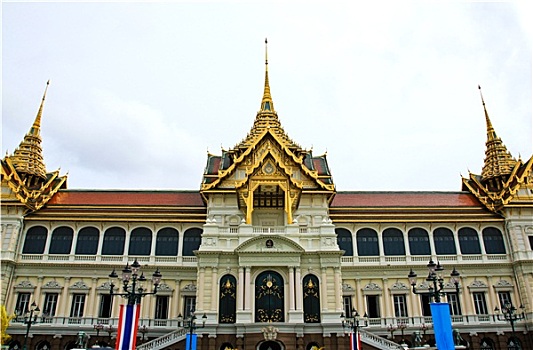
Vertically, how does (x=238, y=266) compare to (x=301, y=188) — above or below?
below

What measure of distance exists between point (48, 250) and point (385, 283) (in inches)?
1027

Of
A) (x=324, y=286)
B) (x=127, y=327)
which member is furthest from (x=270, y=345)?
(x=127, y=327)

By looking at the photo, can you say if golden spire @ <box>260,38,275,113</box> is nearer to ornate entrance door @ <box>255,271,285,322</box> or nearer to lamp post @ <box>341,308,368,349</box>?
ornate entrance door @ <box>255,271,285,322</box>

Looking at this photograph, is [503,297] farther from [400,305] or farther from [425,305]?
[400,305]

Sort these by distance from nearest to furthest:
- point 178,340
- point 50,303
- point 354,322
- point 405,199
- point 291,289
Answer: point 354,322 → point 178,340 → point 291,289 → point 50,303 → point 405,199

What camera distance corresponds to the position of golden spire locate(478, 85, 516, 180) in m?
42.1

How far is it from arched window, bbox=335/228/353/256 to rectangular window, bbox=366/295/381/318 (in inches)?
142

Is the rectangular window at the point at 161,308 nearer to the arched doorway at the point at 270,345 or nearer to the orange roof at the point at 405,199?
the arched doorway at the point at 270,345

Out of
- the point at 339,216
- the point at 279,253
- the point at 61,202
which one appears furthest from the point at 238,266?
the point at 61,202

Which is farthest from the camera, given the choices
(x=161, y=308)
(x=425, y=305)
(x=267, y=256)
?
(x=425, y=305)

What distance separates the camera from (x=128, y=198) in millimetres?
39719

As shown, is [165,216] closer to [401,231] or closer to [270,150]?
[270,150]

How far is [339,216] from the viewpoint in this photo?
36250 mm

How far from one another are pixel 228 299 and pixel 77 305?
12855 millimetres
